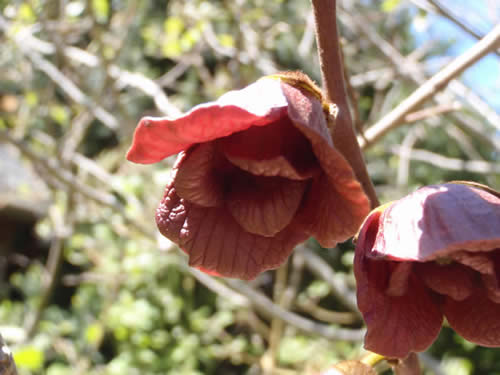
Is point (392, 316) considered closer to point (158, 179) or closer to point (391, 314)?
point (391, 314)

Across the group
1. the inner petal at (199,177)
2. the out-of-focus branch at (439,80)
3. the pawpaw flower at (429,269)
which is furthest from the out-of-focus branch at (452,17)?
the inner petal at (199,177)

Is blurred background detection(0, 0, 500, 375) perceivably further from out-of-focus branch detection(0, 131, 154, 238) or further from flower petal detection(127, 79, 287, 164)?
flower petal detection(127, 79, 287, 164)

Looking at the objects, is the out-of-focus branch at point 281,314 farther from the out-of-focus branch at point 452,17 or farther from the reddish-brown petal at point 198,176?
the reddish-brown petal at point 198,176

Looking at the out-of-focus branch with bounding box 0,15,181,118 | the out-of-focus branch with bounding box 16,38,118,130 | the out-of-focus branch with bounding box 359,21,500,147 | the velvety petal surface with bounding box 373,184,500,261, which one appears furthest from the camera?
the out-of-focus branch with bounding box 16,38,118,130

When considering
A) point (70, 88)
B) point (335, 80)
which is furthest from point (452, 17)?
point (70, 88)

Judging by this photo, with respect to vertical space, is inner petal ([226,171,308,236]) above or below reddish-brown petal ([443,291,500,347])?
above

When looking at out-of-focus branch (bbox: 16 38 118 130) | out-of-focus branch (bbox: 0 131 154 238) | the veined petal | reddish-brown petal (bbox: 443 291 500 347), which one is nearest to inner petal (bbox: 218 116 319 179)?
the veined petal

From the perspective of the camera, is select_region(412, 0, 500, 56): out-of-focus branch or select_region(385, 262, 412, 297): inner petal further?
select_region(412, 0, 500, 56): out-of-focus branch

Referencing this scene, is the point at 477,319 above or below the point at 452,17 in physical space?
below
